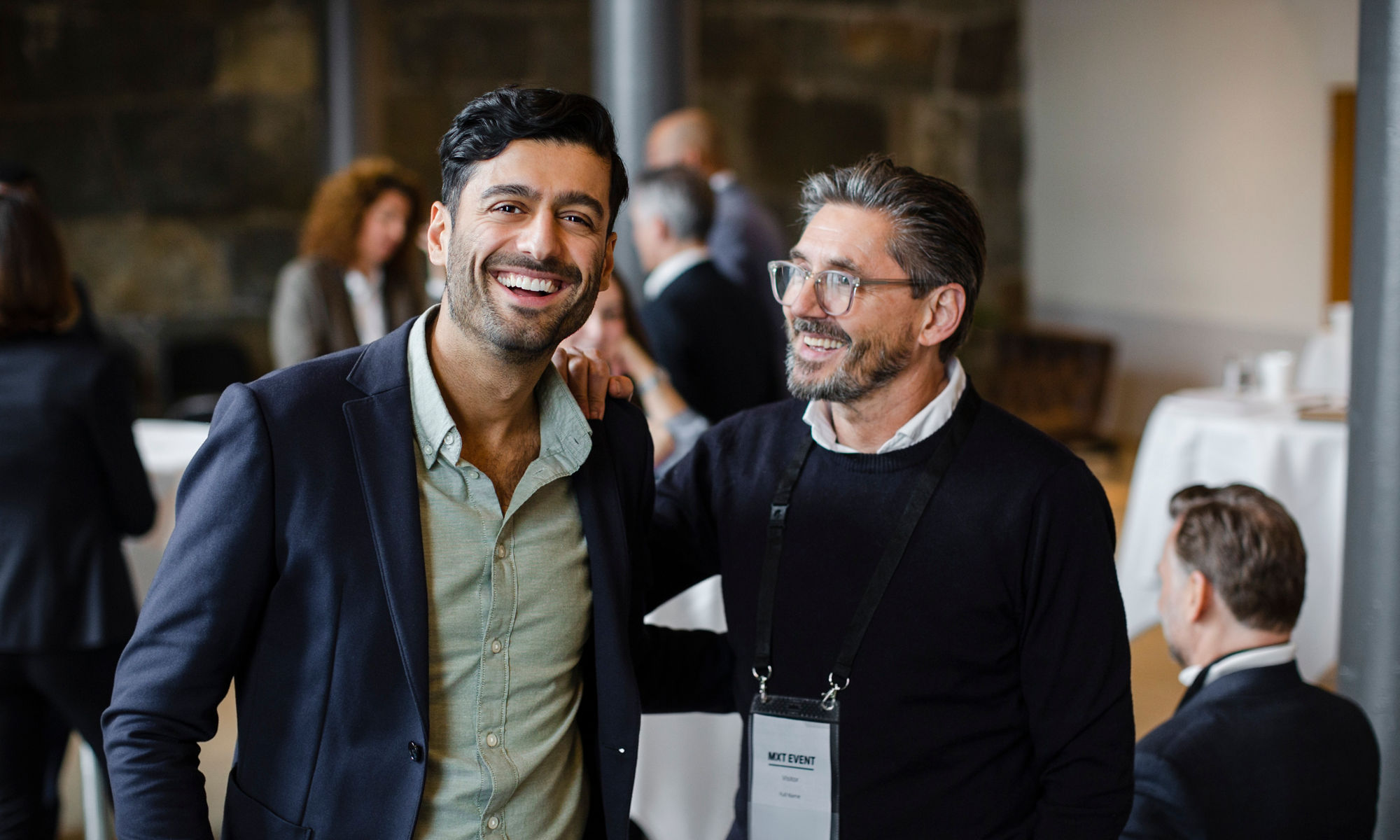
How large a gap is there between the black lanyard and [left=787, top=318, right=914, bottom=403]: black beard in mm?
98

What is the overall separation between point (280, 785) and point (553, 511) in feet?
1.39

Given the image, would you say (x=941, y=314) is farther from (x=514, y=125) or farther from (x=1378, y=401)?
(x=1378, y=401)

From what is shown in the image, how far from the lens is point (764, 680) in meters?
1.66

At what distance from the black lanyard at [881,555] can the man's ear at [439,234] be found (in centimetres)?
56

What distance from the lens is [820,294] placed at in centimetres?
169

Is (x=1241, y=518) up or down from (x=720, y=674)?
up

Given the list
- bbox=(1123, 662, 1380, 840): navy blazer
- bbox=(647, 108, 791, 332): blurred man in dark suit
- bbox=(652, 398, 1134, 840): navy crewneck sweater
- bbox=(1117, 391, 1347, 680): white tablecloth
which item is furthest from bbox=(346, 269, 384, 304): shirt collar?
bbox=(1123, 662, 1380, 840): navy blazer

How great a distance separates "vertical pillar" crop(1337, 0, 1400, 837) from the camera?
7.77 feet

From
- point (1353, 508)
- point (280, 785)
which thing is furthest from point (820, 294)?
point (1353, 508)

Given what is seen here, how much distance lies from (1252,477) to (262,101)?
6.34 meters

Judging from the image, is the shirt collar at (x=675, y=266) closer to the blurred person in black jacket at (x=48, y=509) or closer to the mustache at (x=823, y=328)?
the blurred person in black jacket at (x=48, y=509)

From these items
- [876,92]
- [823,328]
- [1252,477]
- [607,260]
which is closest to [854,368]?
[823,328]

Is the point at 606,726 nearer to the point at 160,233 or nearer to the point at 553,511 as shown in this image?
the point at 553,511

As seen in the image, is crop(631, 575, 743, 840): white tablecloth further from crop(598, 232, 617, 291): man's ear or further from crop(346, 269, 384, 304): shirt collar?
crop(346, 269, 384, 304): shirt collar
